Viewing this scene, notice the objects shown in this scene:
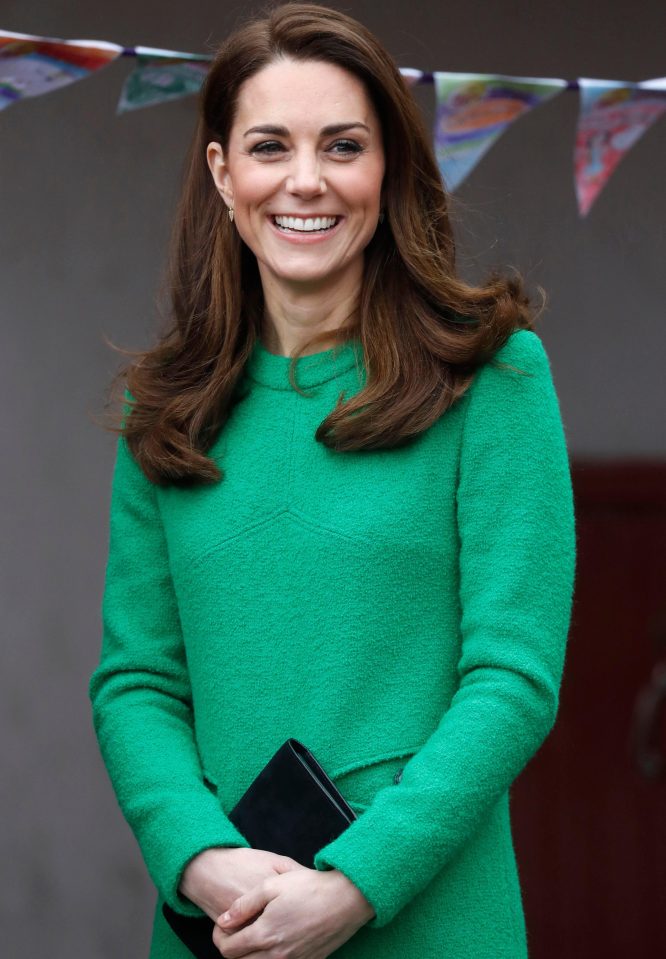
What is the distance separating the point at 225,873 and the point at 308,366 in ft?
2.05

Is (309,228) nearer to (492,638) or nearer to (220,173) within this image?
(220,173)

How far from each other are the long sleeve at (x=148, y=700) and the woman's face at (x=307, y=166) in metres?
0.35

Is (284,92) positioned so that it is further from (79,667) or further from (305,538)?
(79,667)

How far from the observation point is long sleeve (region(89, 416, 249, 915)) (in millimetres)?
1828

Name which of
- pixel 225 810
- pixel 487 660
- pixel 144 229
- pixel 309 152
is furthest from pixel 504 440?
pixel 144 229

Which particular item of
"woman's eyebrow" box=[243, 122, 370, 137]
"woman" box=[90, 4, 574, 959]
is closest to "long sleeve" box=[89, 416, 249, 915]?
"woman" box=[90, 4, 574, 959]

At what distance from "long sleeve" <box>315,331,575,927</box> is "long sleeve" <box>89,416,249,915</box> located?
21 centimetres

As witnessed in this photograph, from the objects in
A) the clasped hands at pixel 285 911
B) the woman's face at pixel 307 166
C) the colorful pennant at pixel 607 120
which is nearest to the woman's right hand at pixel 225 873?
the clasped hands at pixel 285 911

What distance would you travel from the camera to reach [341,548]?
1832 mm

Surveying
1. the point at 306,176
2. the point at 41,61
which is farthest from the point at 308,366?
the point at 41,61

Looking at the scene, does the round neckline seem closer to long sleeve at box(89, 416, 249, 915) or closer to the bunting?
long sleeve at box(89, 416, 249, 915)

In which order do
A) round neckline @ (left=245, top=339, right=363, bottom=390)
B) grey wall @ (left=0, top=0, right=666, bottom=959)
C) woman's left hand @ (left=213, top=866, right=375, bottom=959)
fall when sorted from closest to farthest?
woman's left hand @ (left=213, top=866, right=375, bottom=959) < round neckline @ (left=245, top=339, right=363, bottom=390) < grey wall @ (left=0, top=0, right=666, bottom=959)

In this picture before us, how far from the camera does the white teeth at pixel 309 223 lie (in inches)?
74.9

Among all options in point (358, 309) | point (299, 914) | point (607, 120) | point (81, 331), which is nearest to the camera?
point (299, 914)
